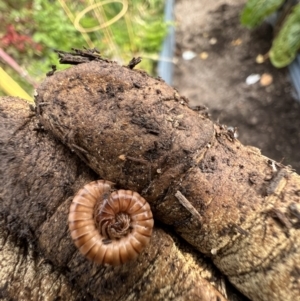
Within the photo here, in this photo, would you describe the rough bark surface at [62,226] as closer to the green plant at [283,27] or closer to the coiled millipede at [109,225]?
the coiled millipede at [109,225]

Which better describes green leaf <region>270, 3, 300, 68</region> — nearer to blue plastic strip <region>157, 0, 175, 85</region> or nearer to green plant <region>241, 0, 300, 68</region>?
green plant <region>241, 0, 300, 68</region>

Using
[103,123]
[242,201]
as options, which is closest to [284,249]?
[242,201]

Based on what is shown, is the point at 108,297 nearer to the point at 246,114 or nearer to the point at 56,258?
the point at 56,258

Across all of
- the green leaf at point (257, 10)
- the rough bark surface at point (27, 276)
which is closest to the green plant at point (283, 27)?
the green leaf at point (257, 10)

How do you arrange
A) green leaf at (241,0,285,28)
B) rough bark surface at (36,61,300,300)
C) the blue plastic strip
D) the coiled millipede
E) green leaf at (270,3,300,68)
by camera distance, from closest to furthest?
1. the coiled millipede
2. rough bark surface at (36,61,300,300)
3. green leaf at (270,3,300,68)
4. green leaf at (241,0,285,28)
5. the blue plastic strip

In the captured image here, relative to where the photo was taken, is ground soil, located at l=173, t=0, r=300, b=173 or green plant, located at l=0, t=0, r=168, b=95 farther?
green plant, located at l=0, t=0, r=168, b=95

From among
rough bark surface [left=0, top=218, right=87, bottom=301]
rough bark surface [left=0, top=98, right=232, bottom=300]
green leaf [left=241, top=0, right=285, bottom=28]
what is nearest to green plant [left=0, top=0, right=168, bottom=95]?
green leaf [left=241, top=0, right=285, bottom=28]

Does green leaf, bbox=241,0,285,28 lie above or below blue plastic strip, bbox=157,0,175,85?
above

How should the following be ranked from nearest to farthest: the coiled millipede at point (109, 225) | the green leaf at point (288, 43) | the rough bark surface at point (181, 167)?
the coiled millipede at point (109, 225)
the rough bark surface at point (181, 167)
the green leaf at point (288, 43)
